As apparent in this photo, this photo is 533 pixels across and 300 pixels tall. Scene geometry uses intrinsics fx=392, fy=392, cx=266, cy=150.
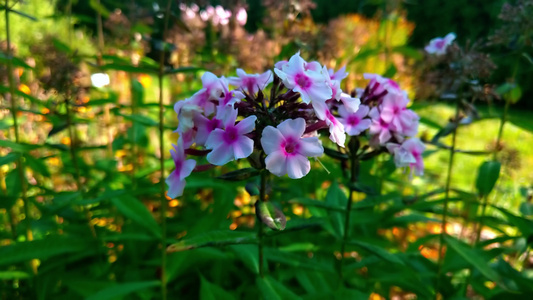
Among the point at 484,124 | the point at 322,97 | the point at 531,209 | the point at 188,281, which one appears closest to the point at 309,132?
the point at 322,97

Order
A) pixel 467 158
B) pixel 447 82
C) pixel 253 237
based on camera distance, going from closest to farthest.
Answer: pixel 253 237 → pixel 447 82 → pixel 467 158

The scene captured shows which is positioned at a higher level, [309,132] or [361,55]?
[361,55]

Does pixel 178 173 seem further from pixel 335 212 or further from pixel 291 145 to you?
pixel 335 212

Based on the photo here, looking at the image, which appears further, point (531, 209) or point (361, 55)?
point (361, 55)

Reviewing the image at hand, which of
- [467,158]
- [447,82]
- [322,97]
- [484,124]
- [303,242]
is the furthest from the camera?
[484,124]

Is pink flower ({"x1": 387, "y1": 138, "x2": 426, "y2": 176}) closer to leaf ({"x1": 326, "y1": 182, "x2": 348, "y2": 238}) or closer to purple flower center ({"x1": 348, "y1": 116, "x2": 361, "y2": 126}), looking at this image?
purple flower center ({"x1": 348, "y1": 116, "x2": 361, "y2": 126})

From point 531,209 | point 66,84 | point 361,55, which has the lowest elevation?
point 531,209

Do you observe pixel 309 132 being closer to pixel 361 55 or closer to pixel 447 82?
pixel 447 82
